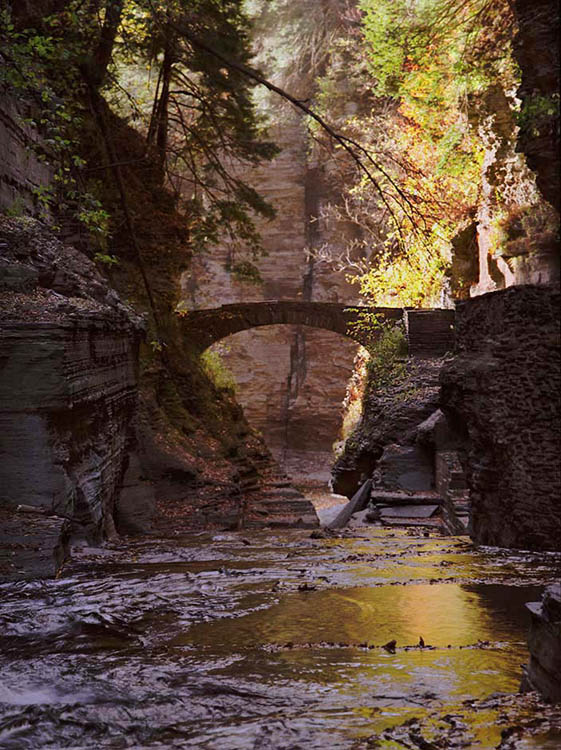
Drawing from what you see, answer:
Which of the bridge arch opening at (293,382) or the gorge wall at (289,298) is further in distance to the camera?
the gorge wall at (289,298)

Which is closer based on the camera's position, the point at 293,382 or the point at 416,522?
the point at 416,522

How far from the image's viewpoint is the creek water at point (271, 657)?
2158 mm

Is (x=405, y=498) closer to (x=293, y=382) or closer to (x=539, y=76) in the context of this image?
(x=539, y=76)

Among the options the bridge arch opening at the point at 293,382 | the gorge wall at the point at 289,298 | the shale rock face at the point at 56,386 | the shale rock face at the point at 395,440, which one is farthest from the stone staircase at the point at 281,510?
the gorge wall at the point at 289,298

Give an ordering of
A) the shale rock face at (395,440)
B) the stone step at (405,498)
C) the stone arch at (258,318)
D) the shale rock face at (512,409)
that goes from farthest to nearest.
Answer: the stone arch at (258,318) → the shale rock face at (395,440) → the stone step at (405,498) → the shale rock face at (512,409)

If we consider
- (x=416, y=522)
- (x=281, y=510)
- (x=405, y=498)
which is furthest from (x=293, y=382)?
(x=416, y=522)

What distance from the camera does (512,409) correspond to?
5934 millimetres

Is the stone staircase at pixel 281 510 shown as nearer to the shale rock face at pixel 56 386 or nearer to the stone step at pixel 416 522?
the stone step at pixel 416 522

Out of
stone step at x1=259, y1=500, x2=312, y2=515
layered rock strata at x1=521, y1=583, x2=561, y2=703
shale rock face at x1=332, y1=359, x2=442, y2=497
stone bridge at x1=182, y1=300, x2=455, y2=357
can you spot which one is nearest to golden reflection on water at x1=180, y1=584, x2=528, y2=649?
layered rock strata at x1=521, y1=583, x2=561, y2=703

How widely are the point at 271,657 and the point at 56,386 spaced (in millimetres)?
2651

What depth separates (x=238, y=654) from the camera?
289cm

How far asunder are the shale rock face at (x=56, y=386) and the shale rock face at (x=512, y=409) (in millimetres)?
2889

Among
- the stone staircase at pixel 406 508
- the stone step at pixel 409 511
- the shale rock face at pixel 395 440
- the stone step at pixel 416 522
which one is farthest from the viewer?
the shale rock face at pixel 395 440

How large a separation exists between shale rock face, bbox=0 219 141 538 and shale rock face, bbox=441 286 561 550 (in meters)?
2.89
